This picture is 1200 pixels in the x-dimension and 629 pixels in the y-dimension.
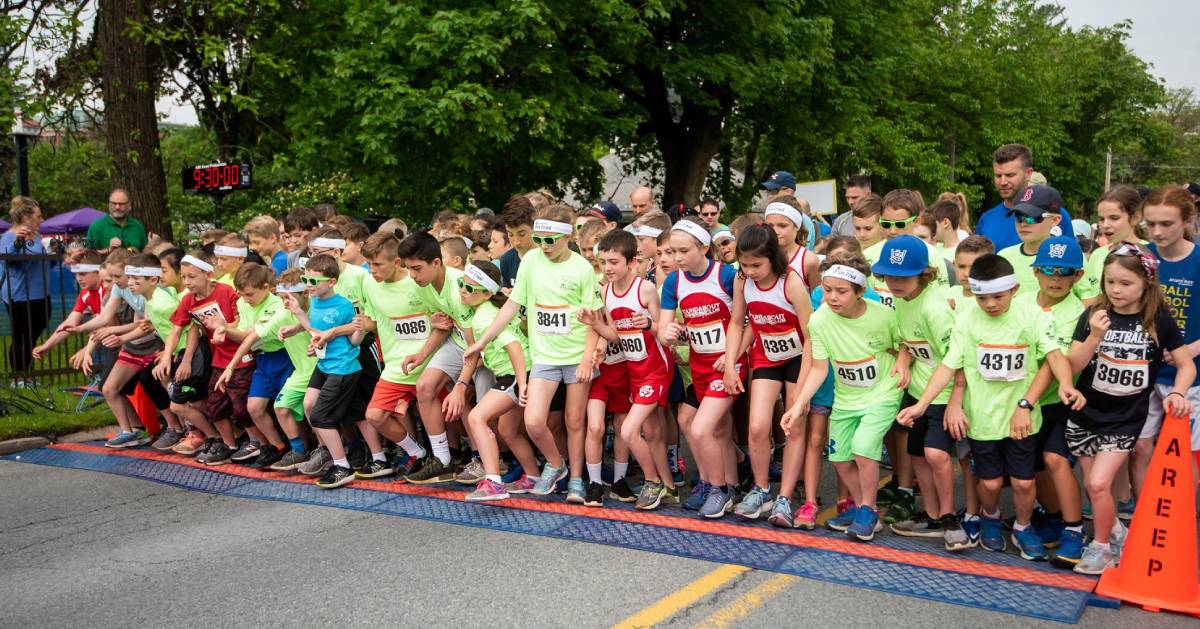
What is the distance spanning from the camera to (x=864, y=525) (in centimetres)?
565

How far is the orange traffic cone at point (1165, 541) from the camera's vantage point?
182 inches

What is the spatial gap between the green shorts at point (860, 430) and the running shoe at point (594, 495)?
1635mm

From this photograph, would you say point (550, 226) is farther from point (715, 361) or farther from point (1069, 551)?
point (1069, 551)

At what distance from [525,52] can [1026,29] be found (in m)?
26.1

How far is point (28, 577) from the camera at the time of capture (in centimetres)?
553

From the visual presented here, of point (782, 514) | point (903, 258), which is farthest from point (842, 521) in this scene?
point (903, 258)

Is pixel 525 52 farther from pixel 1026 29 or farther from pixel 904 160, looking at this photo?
pixel 1026 29

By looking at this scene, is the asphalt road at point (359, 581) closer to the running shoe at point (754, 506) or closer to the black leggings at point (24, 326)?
the running shoe at point (754, 506)

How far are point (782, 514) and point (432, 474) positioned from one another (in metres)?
2.77

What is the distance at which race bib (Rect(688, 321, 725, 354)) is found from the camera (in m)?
6.34

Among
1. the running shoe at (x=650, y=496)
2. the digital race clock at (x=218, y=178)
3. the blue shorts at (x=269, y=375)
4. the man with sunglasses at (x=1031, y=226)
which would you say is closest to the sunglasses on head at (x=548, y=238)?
the running shoe at (x=650, y=496)

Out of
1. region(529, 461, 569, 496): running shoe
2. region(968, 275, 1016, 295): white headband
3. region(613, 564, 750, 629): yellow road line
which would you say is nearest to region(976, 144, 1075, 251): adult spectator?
region(968, 275, 1016, 295): white headband

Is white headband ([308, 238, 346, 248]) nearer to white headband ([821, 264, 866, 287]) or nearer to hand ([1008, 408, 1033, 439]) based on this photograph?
white headband ([821, 264, 866, 287])

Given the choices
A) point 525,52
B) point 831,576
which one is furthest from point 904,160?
point 831,576
